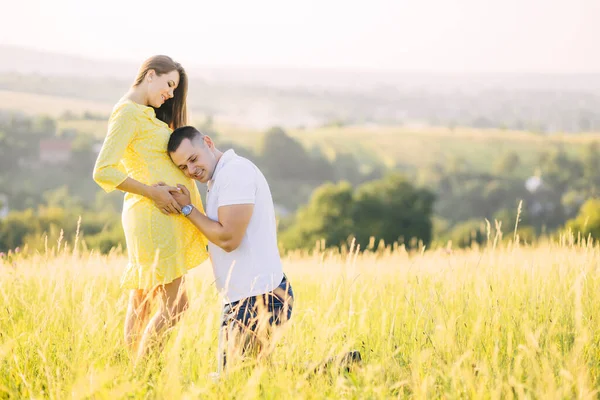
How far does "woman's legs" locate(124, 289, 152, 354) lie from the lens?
4000 millimetres

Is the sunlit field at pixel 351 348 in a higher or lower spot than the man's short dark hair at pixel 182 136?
lower

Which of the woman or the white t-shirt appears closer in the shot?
the white t-shirt

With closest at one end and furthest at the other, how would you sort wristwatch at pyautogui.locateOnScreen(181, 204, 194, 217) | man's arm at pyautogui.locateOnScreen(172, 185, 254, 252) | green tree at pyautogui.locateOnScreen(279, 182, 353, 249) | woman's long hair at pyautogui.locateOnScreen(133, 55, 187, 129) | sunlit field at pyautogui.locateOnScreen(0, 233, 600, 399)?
sunlit field at pyautogui.locateOnScreen(0, 233, 600, 399) < man's arm at pyautogui.locateOnScreen(172, 185, 254, 252) < wristwatch at pyautogui.locateOnScreen(181, 204, 194, 217) < woman's long hair at pyautogui.locateOnScreen(133, 55, 187, 129) < green tree at pyautogui.locateOnScreen(279, 182, 353, 249)

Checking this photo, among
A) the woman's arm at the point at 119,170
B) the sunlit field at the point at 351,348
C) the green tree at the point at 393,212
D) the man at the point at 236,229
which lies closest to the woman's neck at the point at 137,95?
the woman's arm at the point at 119,170

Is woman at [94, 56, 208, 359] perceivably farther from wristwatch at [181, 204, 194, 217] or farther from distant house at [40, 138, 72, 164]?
distant house at [40, 138, 72, 164]

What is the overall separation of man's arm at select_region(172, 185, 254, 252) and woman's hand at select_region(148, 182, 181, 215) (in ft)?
0.71

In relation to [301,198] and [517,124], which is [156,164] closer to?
[301,198]

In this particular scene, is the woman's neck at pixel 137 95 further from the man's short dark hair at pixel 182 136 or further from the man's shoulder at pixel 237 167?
the man's shoulder at pixel 237 167

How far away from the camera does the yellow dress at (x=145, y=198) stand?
396 centimetres

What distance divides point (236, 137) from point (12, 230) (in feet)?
171

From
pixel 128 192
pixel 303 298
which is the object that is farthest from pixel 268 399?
pixel 303 298

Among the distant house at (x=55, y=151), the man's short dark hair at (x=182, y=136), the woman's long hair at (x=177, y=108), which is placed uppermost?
the woman's long hair at (x=177, y=108)

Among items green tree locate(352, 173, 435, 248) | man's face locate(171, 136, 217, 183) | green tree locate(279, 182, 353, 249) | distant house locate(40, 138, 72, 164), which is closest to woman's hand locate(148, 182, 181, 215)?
man's face locate(171, 136, 217, 183)

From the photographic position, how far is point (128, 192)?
160 inches
